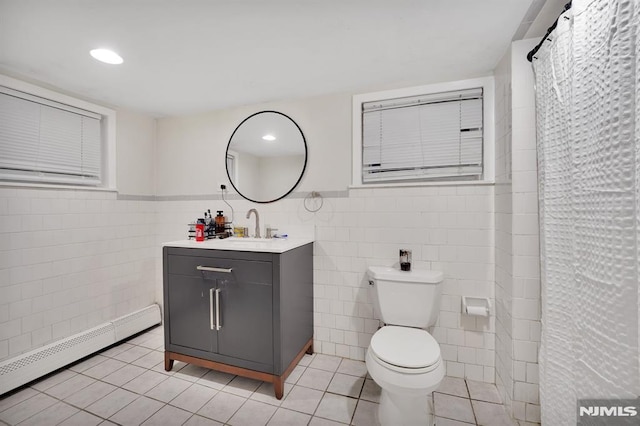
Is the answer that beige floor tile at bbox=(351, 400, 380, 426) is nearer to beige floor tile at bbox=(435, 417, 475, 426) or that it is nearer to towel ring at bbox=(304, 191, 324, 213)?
beige floor tile at bbox=(435, 417, 475, 426)

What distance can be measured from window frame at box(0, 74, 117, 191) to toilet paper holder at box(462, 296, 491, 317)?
2978 millimetres

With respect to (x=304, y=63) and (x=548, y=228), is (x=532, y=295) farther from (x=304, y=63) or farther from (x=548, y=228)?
(x=304, y=63)

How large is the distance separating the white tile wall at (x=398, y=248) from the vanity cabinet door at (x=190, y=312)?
73 cm

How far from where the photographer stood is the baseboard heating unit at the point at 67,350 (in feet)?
5.94

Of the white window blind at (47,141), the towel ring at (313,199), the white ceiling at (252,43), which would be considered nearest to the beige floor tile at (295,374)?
the towel ring at (313,199)

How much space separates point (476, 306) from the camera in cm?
190

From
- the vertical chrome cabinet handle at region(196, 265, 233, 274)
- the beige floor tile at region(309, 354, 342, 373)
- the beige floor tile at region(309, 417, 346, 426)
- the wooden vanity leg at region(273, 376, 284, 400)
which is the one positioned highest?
the vertical chrome cabinet handle at region(196, 265, 233, 274)

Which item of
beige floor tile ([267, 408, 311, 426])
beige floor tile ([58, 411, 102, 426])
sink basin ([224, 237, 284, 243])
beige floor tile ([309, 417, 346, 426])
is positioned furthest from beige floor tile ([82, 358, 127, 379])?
beige floor tile ([309, 417, 346, 426])

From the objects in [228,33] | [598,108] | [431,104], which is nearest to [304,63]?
[228,33]

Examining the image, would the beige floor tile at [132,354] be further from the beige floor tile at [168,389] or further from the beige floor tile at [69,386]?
the beige floor tile at [168,389]

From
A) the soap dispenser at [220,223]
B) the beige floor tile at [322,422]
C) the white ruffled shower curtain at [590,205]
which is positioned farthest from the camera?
the soap dispenser at [220,223]

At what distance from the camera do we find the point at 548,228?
1.33 m

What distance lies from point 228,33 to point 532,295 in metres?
2.17

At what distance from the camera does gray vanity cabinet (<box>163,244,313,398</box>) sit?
1.79 metres
